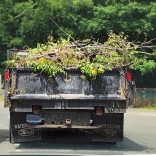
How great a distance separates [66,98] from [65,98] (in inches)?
0.9

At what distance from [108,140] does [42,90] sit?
6.11 feet

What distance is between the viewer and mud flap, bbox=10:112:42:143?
9.34 meters

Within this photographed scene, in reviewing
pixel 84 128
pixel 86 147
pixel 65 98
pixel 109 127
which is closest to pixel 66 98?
pixel 65 98

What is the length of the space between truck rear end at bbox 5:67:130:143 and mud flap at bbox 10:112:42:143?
0.10 feet

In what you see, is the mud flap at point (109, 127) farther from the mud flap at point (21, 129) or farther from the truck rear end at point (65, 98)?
the mud flap at point (21, 129)

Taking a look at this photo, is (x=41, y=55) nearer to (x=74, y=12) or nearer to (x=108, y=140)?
(x=108, y=140)

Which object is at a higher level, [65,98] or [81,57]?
[81,57]

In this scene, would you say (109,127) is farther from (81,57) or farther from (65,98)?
(81,57)

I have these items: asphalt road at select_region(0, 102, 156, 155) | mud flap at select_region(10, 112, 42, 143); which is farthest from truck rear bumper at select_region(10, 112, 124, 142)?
asphalt road at select_region(0, 102, 156, 155)

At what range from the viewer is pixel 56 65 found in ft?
30.2

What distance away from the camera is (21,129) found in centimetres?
938

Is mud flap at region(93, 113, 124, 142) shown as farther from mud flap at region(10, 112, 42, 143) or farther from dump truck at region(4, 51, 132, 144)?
mud flap at region(10, 112, 42, 143)

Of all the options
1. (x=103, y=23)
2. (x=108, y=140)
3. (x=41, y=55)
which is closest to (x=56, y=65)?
(x=41, y=55)

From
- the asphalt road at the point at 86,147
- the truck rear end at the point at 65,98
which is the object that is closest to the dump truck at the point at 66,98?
the truck rear end at the point at 65,98
